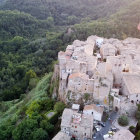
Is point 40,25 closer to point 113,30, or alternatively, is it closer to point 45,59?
point 45,59

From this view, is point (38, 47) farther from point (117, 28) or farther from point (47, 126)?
point (47, 126)

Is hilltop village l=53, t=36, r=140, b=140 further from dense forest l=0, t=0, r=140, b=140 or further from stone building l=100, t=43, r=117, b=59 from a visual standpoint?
dense forest l=0, t=0, r=140, b=140

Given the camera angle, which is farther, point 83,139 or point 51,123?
point 51,123

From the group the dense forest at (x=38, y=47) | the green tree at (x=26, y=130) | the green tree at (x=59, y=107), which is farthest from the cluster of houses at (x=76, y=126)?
the green tree at (x=26, y=130)

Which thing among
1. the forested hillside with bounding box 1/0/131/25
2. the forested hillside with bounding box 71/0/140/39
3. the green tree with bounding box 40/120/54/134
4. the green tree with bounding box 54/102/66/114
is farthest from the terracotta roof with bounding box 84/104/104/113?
the forested hillside with bounding box 1/0/131/25

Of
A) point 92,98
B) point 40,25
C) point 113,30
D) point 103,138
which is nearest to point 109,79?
point 92,98
